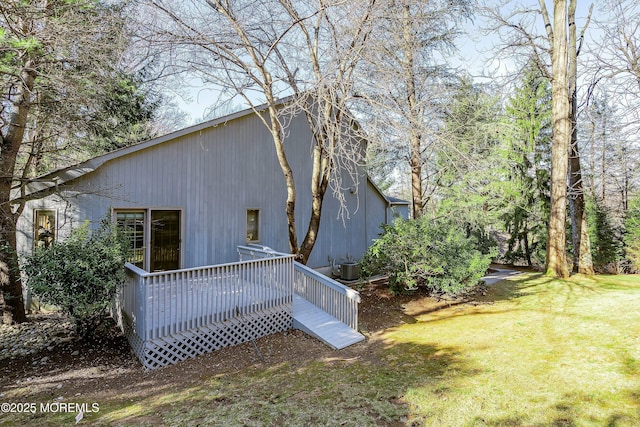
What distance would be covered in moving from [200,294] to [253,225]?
400 cm

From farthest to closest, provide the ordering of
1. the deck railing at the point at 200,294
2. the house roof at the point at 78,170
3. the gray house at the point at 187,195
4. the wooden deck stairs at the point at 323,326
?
the gray house at the point at 187,195 < the house roof at the point at 78,170 < the wooden deck stairs at the point at 323,326 < the deck railing at the point at 200,294

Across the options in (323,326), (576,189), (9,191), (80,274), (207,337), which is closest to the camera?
(80,274)

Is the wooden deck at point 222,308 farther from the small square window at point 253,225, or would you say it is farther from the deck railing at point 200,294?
the small square window at point 253,225

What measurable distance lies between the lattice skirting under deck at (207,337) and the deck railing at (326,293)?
838mm

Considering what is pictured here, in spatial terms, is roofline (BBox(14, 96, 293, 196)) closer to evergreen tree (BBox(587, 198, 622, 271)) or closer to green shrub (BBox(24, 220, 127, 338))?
green shrub (BBox(24, 220, 127, 338))

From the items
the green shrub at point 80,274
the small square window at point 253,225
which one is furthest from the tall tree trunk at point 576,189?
the green shrub at point 80,274

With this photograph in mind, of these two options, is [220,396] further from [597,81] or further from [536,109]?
[536,109]

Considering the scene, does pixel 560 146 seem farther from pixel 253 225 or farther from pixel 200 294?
pixel 200 294

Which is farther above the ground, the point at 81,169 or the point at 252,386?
the point at 81,169

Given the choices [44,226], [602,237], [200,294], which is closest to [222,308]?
[200,294]

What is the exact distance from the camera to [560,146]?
1093 cm

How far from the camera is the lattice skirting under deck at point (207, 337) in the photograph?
16.8 ft

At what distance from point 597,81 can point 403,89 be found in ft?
16.8

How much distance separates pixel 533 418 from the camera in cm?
338
